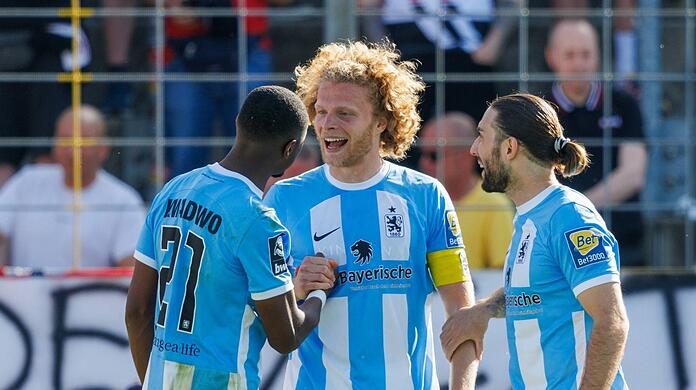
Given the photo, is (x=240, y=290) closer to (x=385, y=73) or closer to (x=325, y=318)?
(x=325, y=318)

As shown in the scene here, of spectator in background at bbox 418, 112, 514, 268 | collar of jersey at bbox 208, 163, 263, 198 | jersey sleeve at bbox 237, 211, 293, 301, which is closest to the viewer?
jersey sleeve at bbox 237, 211, 293, 301

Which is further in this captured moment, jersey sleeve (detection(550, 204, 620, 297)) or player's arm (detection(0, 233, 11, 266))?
player's arm (detection(0, 233, 11, 266))

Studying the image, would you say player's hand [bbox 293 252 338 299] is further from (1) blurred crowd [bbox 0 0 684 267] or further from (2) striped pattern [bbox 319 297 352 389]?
(1) blurred crowd [bbox 0 0 684 267]

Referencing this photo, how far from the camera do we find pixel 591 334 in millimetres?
3832

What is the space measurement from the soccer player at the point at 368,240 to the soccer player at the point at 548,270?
16 cm

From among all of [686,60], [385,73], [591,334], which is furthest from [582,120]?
[591,334]

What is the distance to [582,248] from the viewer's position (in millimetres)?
3908

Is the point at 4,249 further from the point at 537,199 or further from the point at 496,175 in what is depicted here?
the point at 537,199

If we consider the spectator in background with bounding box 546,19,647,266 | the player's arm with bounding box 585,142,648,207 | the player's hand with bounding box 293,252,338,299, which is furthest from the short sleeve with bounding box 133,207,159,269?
the player's arm with bounding box 585,142,648,207

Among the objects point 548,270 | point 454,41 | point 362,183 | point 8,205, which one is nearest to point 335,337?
point 362,183

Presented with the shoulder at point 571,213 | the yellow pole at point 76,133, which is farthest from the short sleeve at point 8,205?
the shoulder at point 571,213

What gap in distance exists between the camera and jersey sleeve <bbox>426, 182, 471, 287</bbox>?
14.4 ft

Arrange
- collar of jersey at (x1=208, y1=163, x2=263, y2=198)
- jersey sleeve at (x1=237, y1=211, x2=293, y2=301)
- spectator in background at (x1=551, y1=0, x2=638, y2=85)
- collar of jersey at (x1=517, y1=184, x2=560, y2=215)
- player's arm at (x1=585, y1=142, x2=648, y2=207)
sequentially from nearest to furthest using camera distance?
jersey sleeve at (x1=237, y1=211, x2=293, y2=301), collar of jersey at (x1=208, y1=163, x2=263, y2=198), collar of jersey at (x1=517, y1=184, x2=560, y2=215), player's arm at (x1=585, y1=142, x2=648, y2=207), spectator in background at (x1=551, y1=0, x2=638, y2=85)

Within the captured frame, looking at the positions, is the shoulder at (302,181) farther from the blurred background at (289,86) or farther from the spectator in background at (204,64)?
the spectator in background at (204,64)
